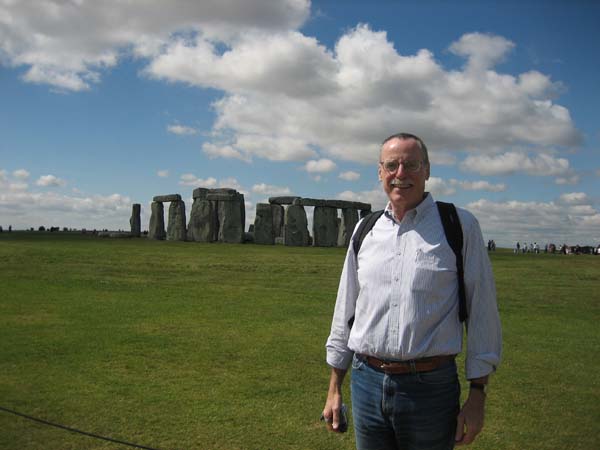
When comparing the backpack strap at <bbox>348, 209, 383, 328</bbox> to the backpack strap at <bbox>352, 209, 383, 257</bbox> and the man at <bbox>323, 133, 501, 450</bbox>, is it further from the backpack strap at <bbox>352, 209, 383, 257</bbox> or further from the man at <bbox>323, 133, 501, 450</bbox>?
the man at <bbox>323, 133, 501, 450</bbox>

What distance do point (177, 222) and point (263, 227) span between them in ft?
16.0

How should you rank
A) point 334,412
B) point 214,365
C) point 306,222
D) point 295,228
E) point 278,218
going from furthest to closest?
1. point 278,218
2. point 306,222
3. point 295,228
4. point 214,365
5. point 334,412

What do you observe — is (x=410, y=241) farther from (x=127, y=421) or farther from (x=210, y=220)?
(x=210, y=220)

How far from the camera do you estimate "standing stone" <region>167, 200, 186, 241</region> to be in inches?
1282

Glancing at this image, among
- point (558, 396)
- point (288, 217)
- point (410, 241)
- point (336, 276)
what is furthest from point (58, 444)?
point (288, 217)

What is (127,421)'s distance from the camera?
5395 mm

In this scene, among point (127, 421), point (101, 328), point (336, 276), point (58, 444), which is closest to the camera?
point (58, 444)

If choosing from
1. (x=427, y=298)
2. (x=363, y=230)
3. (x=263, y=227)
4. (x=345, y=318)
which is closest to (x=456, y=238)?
(x=427, y=298)

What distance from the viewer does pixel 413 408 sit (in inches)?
103

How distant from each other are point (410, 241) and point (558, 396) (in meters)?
4.70

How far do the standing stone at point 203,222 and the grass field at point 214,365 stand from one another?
53.5 ft

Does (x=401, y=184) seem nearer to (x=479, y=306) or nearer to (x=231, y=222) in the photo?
(x=479, y=306)

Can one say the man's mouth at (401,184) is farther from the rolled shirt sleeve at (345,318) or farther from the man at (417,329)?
the rolled shirt sleeve at (345,318)

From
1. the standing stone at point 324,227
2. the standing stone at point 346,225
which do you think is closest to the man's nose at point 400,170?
the standing stone at point 324,227
